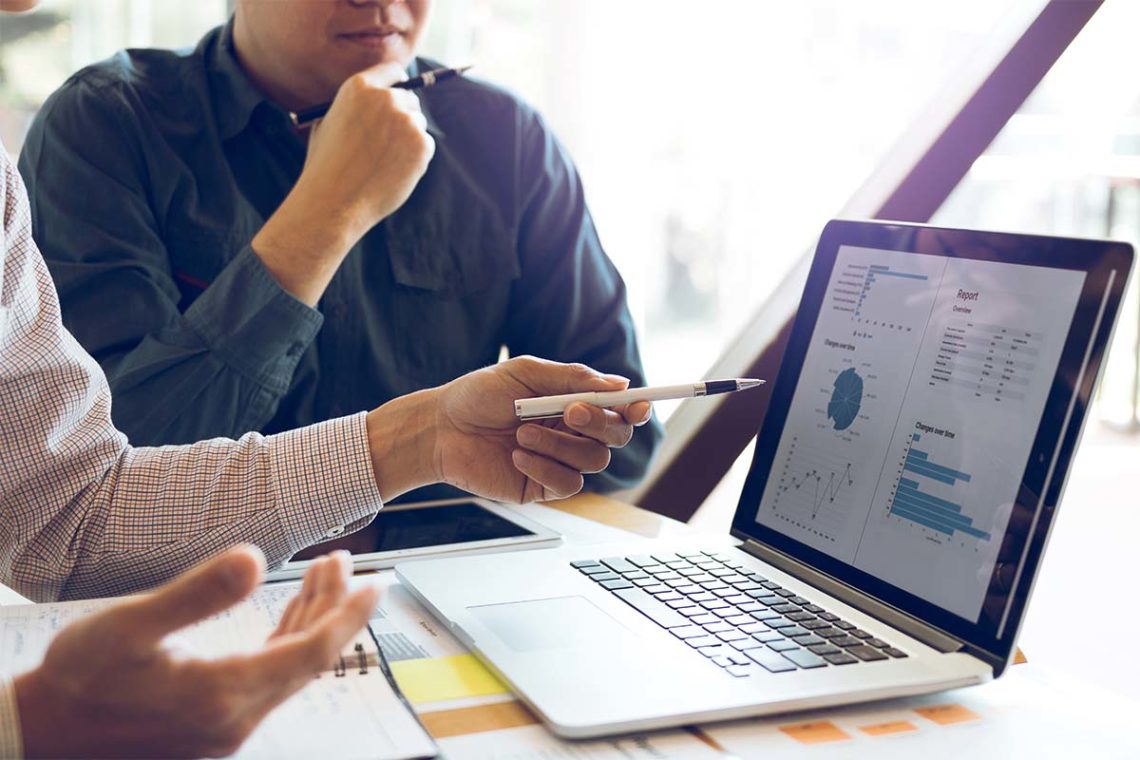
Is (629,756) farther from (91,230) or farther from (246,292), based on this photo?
(91,230)

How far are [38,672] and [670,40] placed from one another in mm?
1905

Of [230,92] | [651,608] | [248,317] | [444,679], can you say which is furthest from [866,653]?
[230,92]

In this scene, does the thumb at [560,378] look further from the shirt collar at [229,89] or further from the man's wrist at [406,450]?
the shirt collar at [229,89]

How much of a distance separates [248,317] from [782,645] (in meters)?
0.72

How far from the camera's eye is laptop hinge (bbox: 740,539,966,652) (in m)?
0.73

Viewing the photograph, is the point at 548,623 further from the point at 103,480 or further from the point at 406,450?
the point at 103,480

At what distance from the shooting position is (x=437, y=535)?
1069mm

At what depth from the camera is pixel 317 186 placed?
4.23ft

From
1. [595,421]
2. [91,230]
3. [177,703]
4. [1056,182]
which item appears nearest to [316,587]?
[177,703]

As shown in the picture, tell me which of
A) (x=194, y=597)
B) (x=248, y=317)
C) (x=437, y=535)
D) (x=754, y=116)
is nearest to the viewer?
(x=194, y=597)

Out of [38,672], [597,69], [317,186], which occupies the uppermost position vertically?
[597,69]

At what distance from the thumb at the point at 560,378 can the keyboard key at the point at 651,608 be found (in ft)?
0.48

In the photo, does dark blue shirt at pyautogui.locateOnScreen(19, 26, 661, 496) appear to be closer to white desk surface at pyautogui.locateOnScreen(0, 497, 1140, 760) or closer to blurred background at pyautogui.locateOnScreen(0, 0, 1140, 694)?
blurred background at pyautogui.locateOnScreen(0, 0, 1140, 694)

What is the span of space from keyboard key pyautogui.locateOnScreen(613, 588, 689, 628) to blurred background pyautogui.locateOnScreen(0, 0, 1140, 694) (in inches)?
35.9
